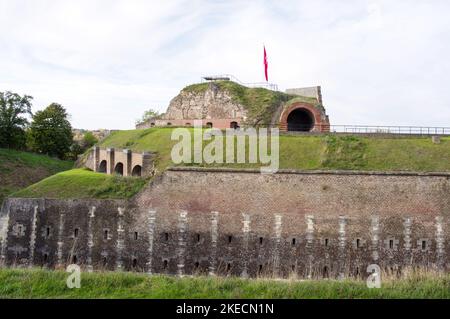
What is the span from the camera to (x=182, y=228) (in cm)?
2325

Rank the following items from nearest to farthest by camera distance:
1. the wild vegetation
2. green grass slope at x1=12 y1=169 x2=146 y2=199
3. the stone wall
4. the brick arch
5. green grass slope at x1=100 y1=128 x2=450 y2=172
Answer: green grass slope at x1=12 y1=169 x2=146 y2=199 → green grass slope at x1=100 y1=128 x2=450 y2=172 → the brick arch → the wild vegetation → the stone wall

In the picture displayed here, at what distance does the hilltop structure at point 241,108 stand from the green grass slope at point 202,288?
61.3ft

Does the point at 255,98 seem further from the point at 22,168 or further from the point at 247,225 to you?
the point at 22,168

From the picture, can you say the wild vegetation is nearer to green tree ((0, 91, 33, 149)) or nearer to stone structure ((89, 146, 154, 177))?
stone structure ((89, 146, 154, 177))

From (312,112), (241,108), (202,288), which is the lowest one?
(202,288)

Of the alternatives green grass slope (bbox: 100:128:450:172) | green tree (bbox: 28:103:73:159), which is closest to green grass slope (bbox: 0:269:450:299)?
green grass slope (bbox: 100:128:450:172)

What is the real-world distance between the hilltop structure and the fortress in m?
7.88

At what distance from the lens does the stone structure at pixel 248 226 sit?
73.7ft

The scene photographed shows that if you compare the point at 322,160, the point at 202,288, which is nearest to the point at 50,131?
the point at 322,160

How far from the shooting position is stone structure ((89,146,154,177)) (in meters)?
27.0

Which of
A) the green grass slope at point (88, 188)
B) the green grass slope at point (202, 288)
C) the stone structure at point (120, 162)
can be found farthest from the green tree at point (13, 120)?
the green grass slope at point (202, 288)

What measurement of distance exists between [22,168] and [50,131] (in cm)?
658

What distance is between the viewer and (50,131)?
4453 cm
